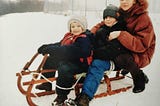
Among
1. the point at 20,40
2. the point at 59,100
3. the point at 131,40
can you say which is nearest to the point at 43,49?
the point at 20,40

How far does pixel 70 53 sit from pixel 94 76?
0.13 m

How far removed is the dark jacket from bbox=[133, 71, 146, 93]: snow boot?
144 mm

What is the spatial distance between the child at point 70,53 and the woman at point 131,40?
51mm

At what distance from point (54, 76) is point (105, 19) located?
281 millimetres

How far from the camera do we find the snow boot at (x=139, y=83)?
4.02 ft

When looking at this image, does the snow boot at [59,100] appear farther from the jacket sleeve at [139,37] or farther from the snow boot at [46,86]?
the jacket sleeve at [139,37]

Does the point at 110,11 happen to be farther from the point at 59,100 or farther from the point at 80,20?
the point at 59,100

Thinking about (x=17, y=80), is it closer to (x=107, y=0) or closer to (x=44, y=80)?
(x=44, y=80)

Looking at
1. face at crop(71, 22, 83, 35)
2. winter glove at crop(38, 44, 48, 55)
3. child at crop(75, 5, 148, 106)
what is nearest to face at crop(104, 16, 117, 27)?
child at crop(75, 5, 148, 106)

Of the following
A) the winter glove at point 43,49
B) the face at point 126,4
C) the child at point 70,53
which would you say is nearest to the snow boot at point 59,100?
the child at point 70,53

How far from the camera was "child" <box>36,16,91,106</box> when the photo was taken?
1.09m

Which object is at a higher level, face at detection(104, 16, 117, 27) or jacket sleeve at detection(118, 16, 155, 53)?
face at detection(104, 16, 117, 27)

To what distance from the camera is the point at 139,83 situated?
4.06ft

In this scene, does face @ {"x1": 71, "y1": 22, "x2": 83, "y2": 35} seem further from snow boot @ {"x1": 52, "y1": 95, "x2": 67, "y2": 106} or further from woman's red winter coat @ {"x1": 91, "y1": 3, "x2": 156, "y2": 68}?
snow boot @ {"x1": 52, "y1": 95, "x2": 67, "y2": 106}
